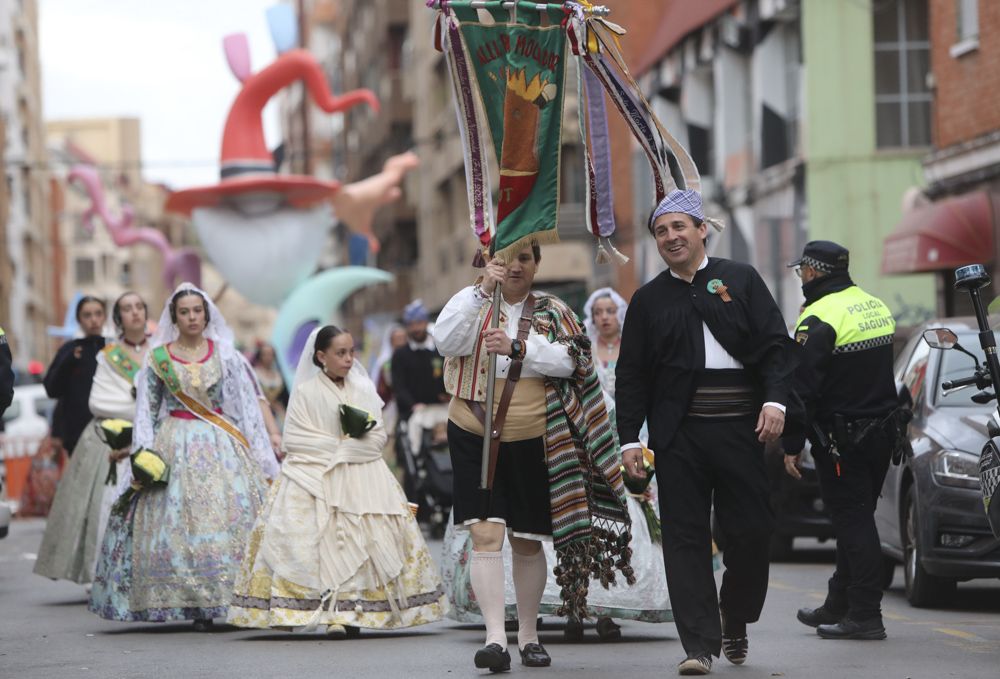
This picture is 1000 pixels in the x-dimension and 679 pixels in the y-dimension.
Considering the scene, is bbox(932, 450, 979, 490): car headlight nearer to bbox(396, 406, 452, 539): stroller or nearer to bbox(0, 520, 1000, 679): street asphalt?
bbox(0, 520, 1000, 679): street asphalt

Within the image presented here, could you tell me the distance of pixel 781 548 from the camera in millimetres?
15594

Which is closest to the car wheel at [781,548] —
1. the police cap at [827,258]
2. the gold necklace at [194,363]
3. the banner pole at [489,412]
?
the police cap at [827,258]

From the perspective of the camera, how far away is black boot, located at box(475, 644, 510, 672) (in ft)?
27.4

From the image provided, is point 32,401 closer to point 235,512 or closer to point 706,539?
point 235,512

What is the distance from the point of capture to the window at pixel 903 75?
93.9ft

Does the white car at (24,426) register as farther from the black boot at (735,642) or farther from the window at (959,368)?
the black boot at (735,642)

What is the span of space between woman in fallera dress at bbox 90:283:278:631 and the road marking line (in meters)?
3.71

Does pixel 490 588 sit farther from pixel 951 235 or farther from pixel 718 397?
pixel 951 235

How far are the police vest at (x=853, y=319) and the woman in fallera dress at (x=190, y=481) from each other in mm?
3245

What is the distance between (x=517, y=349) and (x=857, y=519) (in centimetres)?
219

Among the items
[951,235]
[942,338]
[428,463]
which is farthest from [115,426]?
[951,235]

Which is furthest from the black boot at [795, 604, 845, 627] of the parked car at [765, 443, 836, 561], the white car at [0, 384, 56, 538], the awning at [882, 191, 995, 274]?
the white car at [0, 384, 56, 538]

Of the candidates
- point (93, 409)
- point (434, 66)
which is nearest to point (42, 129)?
point (434, 66)

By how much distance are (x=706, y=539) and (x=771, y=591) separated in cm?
460
